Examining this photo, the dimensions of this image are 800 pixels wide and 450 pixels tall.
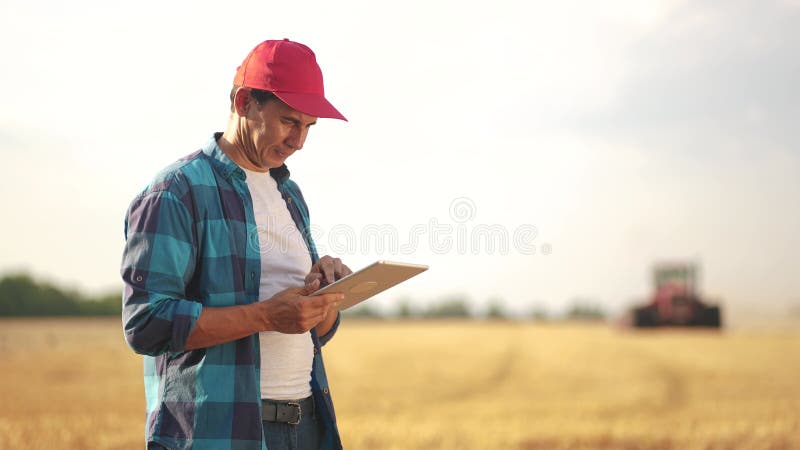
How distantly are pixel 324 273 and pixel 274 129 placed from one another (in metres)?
0.42

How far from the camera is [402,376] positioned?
13.8 meters

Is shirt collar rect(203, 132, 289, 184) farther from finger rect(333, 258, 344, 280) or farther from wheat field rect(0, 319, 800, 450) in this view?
wheat field rect(0, 319, 800, 450)

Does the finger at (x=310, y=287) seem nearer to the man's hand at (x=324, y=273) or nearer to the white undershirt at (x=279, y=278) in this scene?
the man's hand at (x=324, y=273)

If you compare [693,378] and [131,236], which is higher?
[131,236]

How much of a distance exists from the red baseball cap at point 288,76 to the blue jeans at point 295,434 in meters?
0.87

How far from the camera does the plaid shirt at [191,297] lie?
86.0 inches

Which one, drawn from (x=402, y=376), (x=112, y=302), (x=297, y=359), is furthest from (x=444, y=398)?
(x=112, y=302)

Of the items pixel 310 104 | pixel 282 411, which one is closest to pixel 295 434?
pixel 282 411

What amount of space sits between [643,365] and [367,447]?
8843mm

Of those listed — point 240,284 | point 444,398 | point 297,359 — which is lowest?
point 444,398

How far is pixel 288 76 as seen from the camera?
2.39 metres

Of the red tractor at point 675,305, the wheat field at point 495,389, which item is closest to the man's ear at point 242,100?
the wheat field at point 495,389

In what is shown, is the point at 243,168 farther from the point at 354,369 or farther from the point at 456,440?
the point at 354,369

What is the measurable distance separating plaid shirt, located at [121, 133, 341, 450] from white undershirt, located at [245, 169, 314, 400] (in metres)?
0.05
